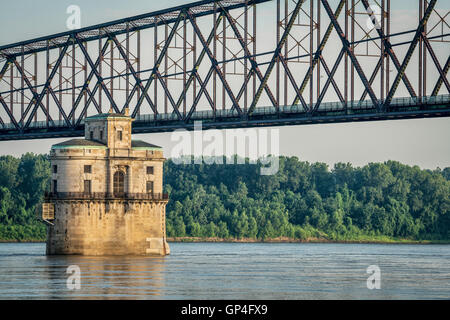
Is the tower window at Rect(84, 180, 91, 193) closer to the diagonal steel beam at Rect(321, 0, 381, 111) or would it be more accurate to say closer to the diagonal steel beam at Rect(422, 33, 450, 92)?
the diagonal steel beam at Rect(321, 0, 381, 111)

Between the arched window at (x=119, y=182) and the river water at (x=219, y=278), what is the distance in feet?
27.0

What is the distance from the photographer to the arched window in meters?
142

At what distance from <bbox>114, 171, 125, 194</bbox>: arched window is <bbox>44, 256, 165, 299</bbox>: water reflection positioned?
7859 millimetres

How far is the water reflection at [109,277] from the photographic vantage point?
94812mm

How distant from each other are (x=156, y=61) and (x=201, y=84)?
12.2 m

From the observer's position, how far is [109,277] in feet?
356

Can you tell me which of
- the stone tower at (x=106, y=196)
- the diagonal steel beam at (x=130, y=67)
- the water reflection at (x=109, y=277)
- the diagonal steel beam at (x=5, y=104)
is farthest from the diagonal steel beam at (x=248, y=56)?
the diagonal steel beam at (x=5, y=104)

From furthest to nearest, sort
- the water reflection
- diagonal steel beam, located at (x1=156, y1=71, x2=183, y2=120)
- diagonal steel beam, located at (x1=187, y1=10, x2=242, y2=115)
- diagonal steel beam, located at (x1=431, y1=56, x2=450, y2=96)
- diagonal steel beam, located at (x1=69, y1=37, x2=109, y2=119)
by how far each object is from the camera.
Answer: diagonal steel beam, located at (x1=69, y1=37, x2=109, y2=119), diagonal steel beam, located at (x1=156, y1=71, x2=183, y2=120), diagonal steel beam, located at (x1=187, y1=10, x2=242, y2=115), diagonal steel beam, located at (x1=431, y1=56, x2=450, y2=96), the water reflection

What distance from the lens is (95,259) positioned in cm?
13288

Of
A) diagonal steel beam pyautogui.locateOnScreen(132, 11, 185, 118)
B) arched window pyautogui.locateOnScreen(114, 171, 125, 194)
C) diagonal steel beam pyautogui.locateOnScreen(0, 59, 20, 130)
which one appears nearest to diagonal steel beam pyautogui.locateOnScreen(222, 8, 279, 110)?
diagonal steel beam pyautogui.locateOnScreen(132, 11, 185, 118)

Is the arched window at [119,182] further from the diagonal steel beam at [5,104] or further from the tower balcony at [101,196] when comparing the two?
the diagonal steel beam at [5,104]

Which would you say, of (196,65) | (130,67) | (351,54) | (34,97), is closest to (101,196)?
(196,65)

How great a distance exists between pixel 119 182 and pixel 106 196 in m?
2.34
